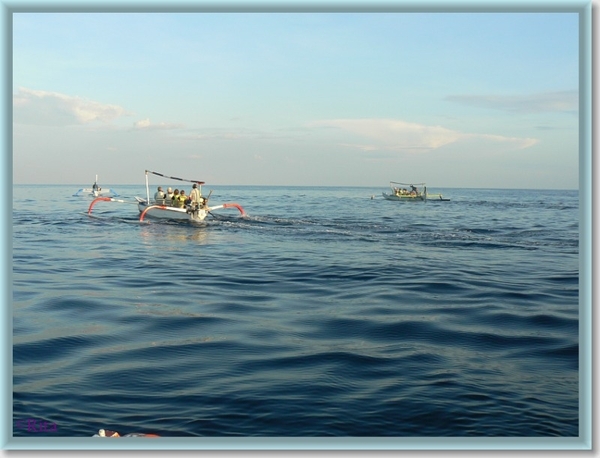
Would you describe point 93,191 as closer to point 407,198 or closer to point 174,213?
point 174,213

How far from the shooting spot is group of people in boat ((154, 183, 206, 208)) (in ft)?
92.3

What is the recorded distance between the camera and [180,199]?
92.8 ft

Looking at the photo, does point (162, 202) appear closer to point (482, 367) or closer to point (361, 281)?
point (361, 281)

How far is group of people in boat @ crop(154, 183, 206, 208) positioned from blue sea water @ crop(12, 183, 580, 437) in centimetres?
1047

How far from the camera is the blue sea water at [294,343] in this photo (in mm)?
6043

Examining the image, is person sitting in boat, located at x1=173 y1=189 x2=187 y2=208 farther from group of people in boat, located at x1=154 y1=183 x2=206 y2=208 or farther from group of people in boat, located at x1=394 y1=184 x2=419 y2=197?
group of people in boat, located at x1=394 y1=184 x2=419 y2=197

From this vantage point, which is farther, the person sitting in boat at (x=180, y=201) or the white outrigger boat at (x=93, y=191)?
the person sitting in boat at (x=180, y=201)

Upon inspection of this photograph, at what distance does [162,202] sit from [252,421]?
2352 cm

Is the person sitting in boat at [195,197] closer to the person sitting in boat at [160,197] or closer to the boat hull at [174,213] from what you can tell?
the boat hull at [174,213]

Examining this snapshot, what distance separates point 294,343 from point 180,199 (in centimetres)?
2077

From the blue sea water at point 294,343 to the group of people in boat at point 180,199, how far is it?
1047cm

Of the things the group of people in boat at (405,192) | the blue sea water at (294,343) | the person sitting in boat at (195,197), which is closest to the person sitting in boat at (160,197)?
the person sitting in boat at (195,197)

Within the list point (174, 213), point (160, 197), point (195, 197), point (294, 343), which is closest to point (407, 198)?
point (195, 197)

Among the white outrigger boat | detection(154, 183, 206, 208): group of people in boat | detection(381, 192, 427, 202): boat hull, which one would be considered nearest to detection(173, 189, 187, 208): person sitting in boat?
detection(154, 183, 206, 208): group of people in boat
